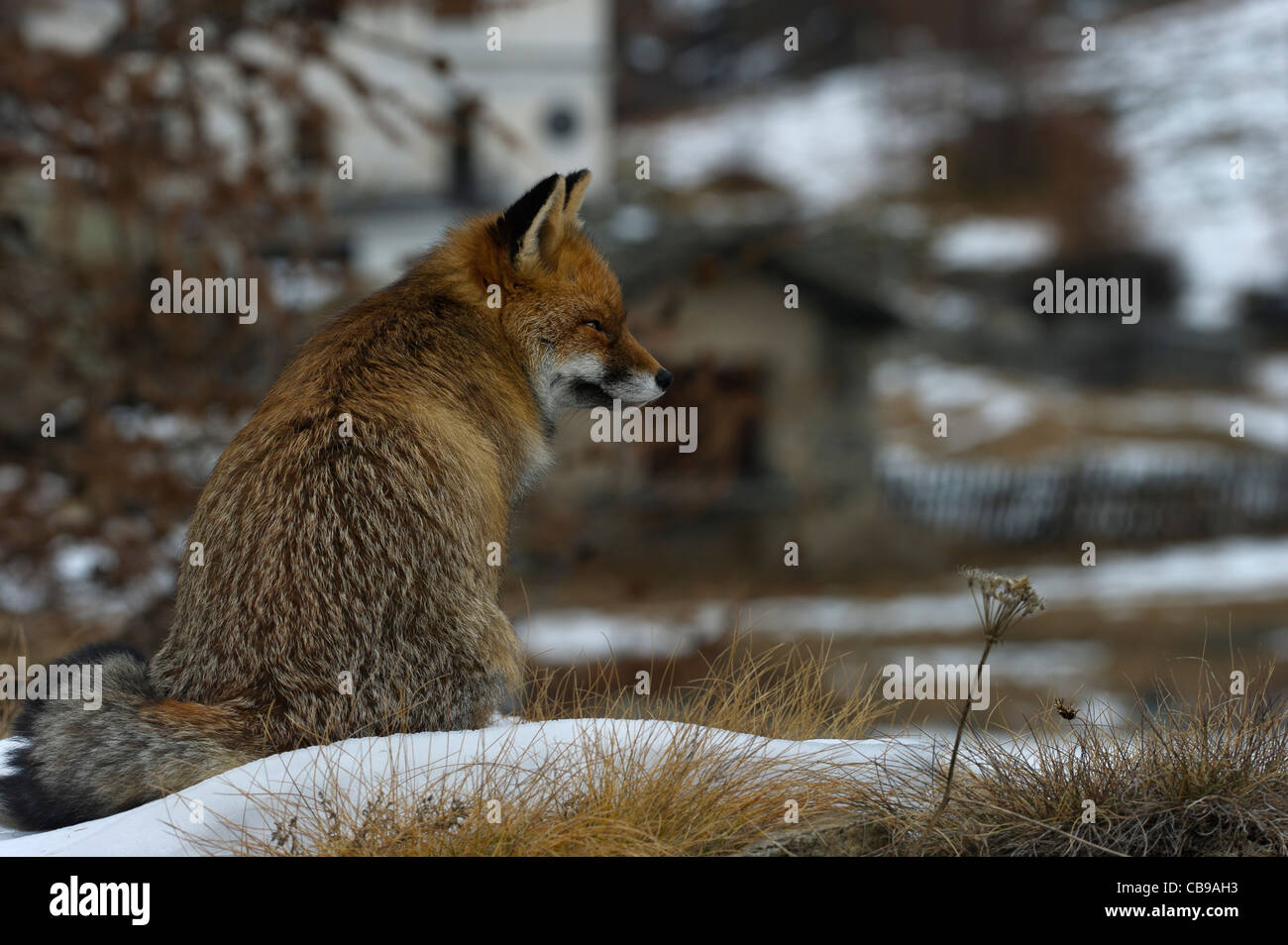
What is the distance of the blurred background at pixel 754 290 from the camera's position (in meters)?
12.8

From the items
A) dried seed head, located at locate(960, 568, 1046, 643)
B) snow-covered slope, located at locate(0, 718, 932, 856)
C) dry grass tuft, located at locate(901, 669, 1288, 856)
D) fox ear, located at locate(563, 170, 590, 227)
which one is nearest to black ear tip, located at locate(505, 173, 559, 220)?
fox ear, located at locate(563, 170, 590, 227)

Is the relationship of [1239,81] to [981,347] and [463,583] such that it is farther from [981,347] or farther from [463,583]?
[463,583]

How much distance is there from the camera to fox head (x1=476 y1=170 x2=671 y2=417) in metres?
5.81

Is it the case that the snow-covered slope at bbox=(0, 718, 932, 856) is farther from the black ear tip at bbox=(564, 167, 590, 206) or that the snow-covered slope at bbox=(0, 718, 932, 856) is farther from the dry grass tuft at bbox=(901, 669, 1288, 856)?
the black ear tip at bbox=(564, 167, 590, 206)

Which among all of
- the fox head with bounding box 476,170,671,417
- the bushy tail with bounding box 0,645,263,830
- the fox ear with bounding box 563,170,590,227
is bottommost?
the bushy tail with bounding box 0,645,263,830

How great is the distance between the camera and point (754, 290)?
2838cm

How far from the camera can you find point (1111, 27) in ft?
320

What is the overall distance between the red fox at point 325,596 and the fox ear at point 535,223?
0.01 m

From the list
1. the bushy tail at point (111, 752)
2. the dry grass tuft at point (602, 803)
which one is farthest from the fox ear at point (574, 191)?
the bushy tail at point (111, 752)

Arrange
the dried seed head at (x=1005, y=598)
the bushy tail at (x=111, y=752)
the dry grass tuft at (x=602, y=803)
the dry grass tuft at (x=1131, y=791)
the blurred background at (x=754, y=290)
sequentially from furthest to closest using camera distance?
the blurred background at (x=754, y=290)
the dry grass tuft at (x=1131, y=791)
the bushy tail at (x=111, y=752)
the dry grass tuft at (x=602, y=803)
the dried seed head at (x=1005, y=598)

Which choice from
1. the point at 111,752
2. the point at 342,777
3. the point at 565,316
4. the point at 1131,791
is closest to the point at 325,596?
the point at 342,777

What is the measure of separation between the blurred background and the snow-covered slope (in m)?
0.72

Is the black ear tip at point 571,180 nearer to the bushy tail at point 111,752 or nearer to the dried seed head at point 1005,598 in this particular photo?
the dried seed head at point 1005,598
